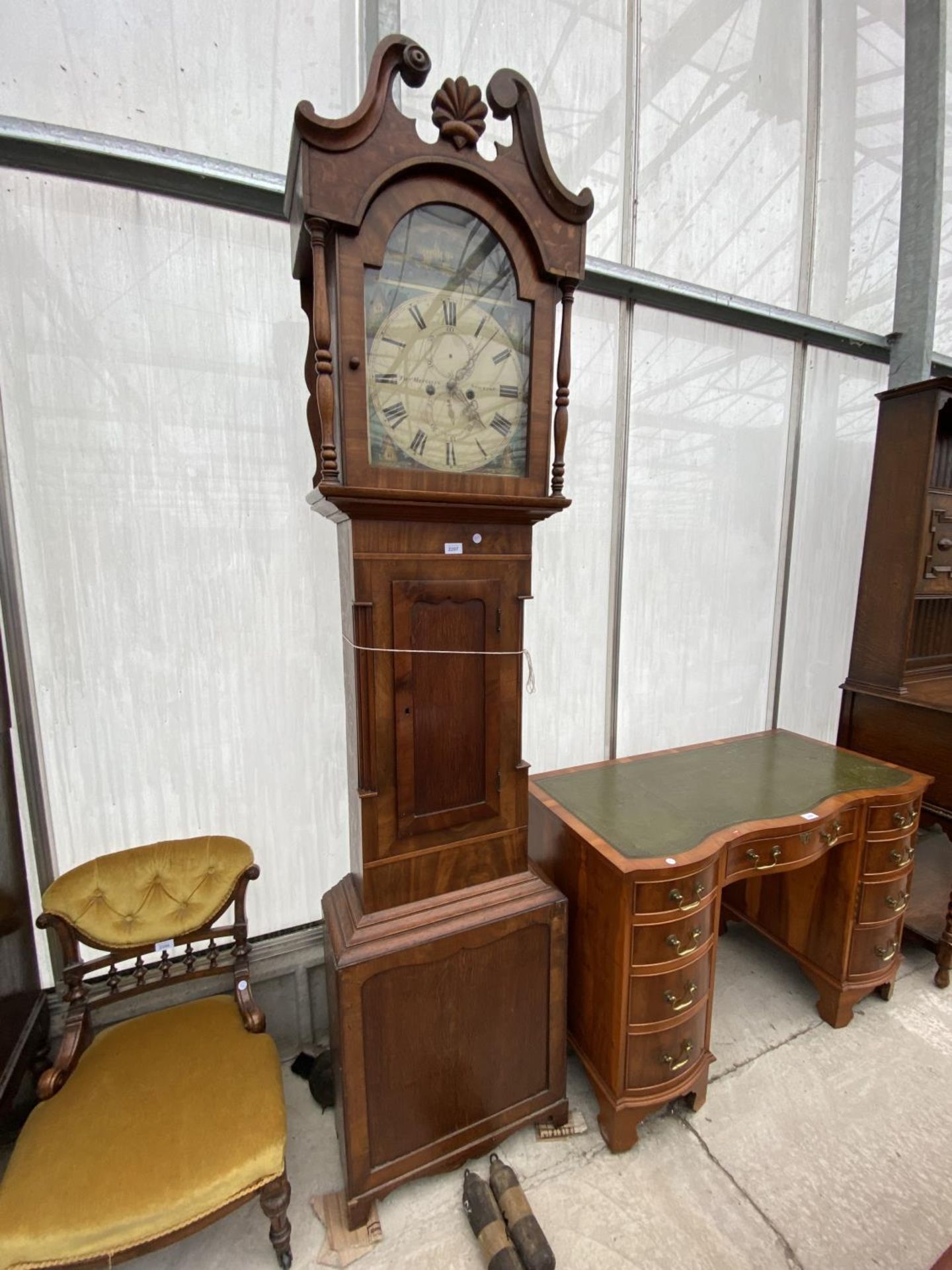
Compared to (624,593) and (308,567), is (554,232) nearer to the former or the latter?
(308,567)

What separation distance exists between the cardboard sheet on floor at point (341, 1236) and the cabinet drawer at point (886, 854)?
1.66 m

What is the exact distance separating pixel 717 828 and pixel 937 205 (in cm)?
264

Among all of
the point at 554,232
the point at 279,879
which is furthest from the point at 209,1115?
the point at 554,232

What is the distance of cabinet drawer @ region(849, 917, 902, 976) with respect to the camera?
5.73 feet

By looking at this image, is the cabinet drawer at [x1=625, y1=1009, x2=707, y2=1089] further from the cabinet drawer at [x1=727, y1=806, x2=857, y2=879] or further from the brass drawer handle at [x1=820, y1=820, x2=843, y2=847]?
the brass drawer handle at [x1=820, y1=820, x2=843, y2=847]

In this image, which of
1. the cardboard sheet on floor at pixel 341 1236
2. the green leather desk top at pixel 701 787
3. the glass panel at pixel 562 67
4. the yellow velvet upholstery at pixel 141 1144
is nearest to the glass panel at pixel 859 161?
the glass panel at pixel 562 67

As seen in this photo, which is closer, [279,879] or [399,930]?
[399,930]

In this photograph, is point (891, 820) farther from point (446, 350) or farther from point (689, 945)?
point (446, 350)

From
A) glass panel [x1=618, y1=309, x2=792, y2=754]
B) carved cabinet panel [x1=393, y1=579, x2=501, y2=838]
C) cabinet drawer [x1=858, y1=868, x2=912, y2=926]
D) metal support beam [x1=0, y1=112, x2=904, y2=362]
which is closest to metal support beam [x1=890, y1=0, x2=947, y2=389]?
glass panel [x1=618, y1=309, x2=792, y2=754]

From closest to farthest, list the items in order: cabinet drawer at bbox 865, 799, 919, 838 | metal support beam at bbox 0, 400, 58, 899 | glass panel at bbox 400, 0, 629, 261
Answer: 1. metal support beam at bbox 0, 400, 58, 899
2. glass panel at bbox 400, 0, 629, 261
3. cabinet drawer at bbox 865, 799, 919, 838

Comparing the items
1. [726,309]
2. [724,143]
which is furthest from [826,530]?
[724,143]

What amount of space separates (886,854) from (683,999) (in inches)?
34.4

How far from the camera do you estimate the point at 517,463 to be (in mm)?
1137

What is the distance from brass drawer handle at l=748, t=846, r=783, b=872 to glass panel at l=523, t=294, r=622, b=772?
690 millimetres
